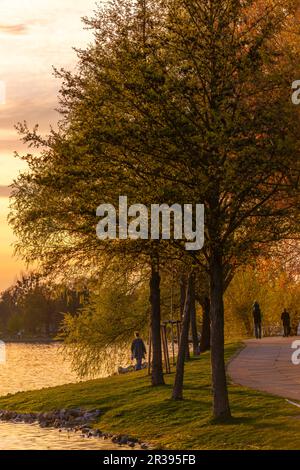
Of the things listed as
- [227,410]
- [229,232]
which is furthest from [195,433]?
[229,232]

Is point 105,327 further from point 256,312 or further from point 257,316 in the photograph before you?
point 257,316

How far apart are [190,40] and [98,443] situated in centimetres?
1049

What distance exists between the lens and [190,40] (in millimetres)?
21547

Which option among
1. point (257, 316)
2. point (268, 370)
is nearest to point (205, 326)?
point (257, 316)

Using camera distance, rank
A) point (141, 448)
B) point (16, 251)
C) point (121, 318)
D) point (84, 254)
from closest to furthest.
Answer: point (141, 448)
point (84, 254)
point (16, 251)
point (121, 318)

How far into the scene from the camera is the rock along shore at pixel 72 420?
80.7 ft

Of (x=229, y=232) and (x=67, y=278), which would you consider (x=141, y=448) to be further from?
(x=67, y=278)

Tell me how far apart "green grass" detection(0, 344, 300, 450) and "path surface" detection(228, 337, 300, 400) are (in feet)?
2.87

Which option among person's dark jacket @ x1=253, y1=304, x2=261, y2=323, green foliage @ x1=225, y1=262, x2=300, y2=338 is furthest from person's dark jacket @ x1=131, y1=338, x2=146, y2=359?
green foliage @ x1=225, y1=262, x2=300, y2=338

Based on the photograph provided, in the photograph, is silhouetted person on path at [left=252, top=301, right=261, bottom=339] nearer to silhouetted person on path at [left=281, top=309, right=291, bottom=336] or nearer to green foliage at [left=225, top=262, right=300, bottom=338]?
silhouetted person on path at [left=281, top=309, right=291, bottom=336]

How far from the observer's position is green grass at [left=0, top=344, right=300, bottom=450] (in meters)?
20.9

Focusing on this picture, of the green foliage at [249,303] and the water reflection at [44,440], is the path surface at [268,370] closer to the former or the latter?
the water reflection at [44,440]

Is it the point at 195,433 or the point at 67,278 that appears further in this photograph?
the point at 67,278

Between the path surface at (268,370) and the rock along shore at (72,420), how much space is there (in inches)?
176
